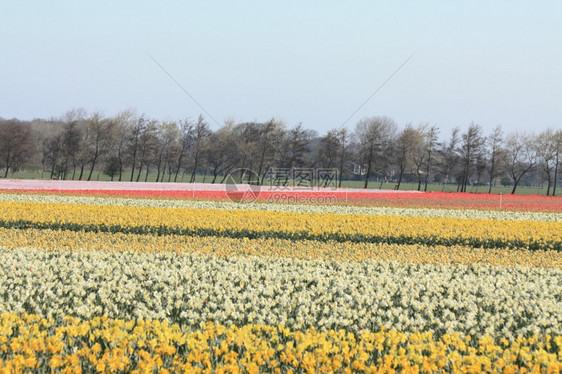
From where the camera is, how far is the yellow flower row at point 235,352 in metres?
3.79

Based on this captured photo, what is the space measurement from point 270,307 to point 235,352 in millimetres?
1670

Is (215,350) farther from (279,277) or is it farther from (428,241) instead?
(428,241)

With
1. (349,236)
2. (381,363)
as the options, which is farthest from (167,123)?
(381,363)

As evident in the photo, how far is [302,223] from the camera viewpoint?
12977 mm

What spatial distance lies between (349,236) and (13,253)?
736cm

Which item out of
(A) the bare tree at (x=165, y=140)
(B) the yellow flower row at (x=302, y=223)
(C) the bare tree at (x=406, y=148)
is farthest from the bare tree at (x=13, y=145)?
(B) the yellow flower row at (x=302, y=223)

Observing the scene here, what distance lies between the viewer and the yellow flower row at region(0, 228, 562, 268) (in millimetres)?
8984

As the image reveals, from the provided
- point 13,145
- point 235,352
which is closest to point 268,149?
point 13,145

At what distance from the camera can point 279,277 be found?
6.75m

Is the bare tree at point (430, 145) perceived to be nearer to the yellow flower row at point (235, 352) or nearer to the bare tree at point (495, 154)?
the bare tree at point (495, 154)

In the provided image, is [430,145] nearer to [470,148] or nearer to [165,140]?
[470,148]

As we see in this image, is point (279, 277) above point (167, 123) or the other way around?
the other way around

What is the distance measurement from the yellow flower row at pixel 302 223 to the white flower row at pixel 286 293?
422 centimetres

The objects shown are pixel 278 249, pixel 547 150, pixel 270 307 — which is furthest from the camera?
pixel 547 150
